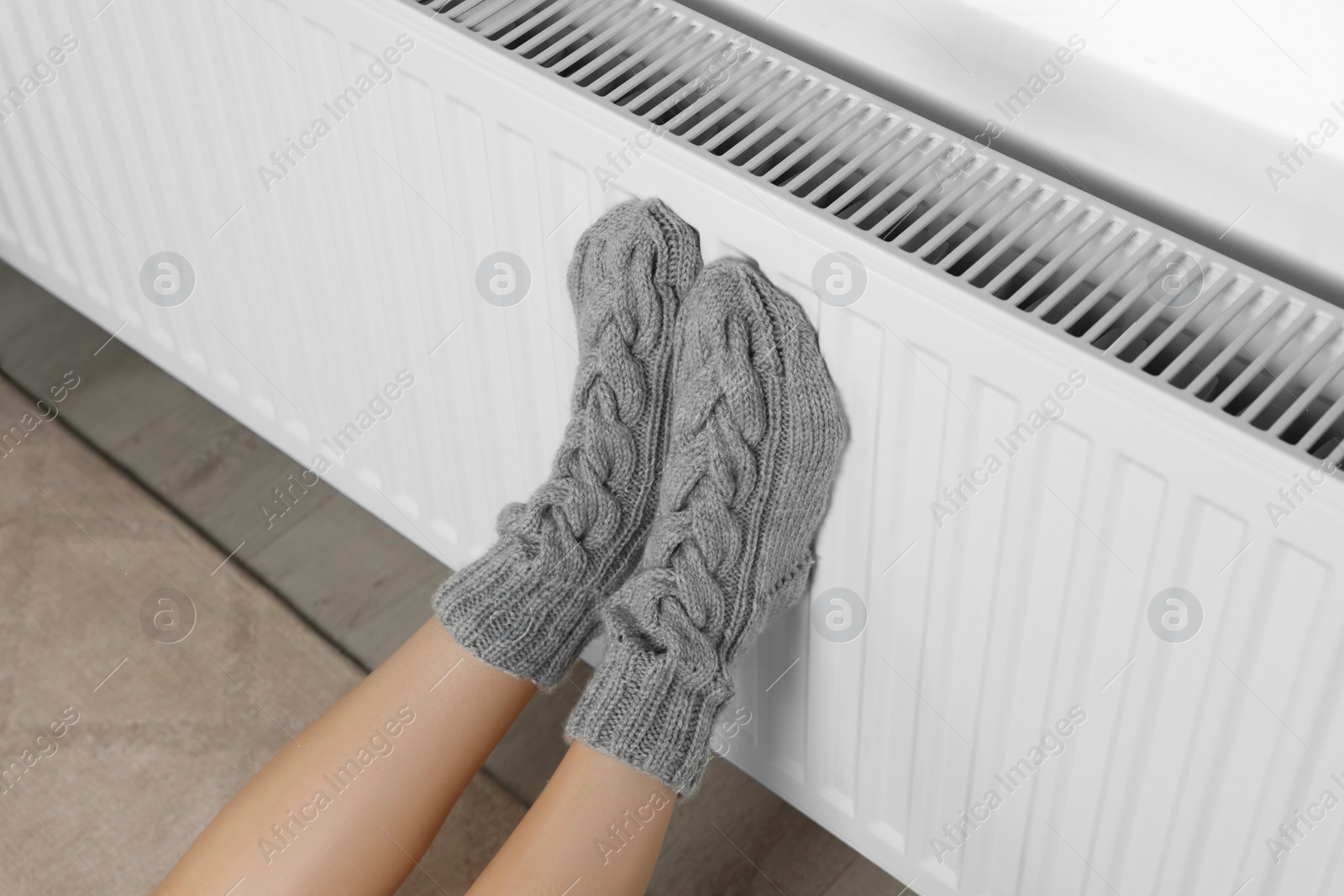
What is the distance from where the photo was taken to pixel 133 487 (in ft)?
4.20

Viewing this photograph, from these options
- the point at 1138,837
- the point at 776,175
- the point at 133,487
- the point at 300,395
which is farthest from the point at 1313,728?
the point at 133,487

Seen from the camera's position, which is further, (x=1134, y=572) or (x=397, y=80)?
(x=397, y=80)

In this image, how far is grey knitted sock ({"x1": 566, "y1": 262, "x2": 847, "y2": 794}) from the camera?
0.70 metres

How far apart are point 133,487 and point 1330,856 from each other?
42.5 inches

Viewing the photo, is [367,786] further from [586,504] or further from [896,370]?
[896,370]

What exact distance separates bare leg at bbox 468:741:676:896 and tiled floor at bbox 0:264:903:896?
0.29 meters

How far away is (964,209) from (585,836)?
39 cm

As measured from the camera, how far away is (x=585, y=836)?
724 mm

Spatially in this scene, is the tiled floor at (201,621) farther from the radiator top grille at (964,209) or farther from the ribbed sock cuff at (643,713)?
the radiator top grille at (964,209)

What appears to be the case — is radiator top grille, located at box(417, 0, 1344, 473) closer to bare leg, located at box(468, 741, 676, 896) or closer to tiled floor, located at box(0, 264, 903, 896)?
bare leg, located at box(468, 741, 676, 896)

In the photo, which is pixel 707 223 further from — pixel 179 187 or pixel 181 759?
pixel 181 759

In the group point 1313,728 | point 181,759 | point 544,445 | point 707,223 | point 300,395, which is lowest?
point 181,759

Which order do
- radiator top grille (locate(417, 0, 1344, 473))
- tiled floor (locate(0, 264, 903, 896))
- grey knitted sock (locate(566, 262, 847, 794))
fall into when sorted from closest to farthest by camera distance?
1. radiator top grille (locate(417, 0, 1344, 473))
2. grey knitted sock (locate(566, 262, 847, 794))
3. tiled floor (locate(0, 264, 903, 896))

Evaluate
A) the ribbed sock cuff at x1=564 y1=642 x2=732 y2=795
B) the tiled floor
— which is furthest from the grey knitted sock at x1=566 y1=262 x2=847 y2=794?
the tiled floor
